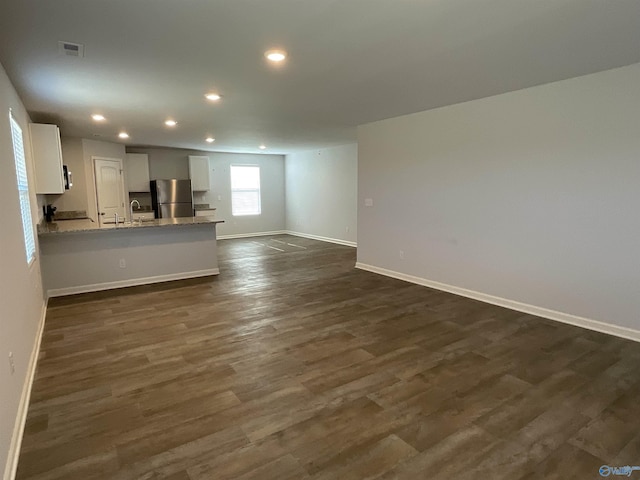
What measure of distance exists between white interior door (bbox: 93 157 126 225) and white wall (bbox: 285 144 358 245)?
4394mm

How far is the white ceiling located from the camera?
6.87ft

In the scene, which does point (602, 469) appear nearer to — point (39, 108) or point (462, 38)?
point (462, 38)

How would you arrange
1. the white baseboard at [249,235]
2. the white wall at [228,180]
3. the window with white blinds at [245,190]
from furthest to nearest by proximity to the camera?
1. the window with white blinds at [245,190]
2. the white baseboard at [249,235]
3. the white wall at [228,180]

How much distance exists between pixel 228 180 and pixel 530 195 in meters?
7.79

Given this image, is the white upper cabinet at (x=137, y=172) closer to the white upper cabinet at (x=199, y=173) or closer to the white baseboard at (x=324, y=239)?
the white upper cabinet at (x=199, y=173)

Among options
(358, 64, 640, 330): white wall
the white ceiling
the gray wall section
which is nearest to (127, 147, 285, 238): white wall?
the gray wall section

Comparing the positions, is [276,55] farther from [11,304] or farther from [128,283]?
[128,283]

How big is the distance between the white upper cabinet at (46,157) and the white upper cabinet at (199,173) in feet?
14.0

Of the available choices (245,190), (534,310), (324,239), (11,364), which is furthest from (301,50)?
(245,190)

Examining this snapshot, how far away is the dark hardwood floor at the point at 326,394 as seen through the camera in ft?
6.22

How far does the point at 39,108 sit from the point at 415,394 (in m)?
5.18

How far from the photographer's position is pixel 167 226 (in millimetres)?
5430

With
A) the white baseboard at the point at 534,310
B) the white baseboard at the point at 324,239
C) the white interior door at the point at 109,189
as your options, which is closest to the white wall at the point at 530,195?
the white baseboard at the point at 534,310

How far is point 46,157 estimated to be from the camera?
475cm
